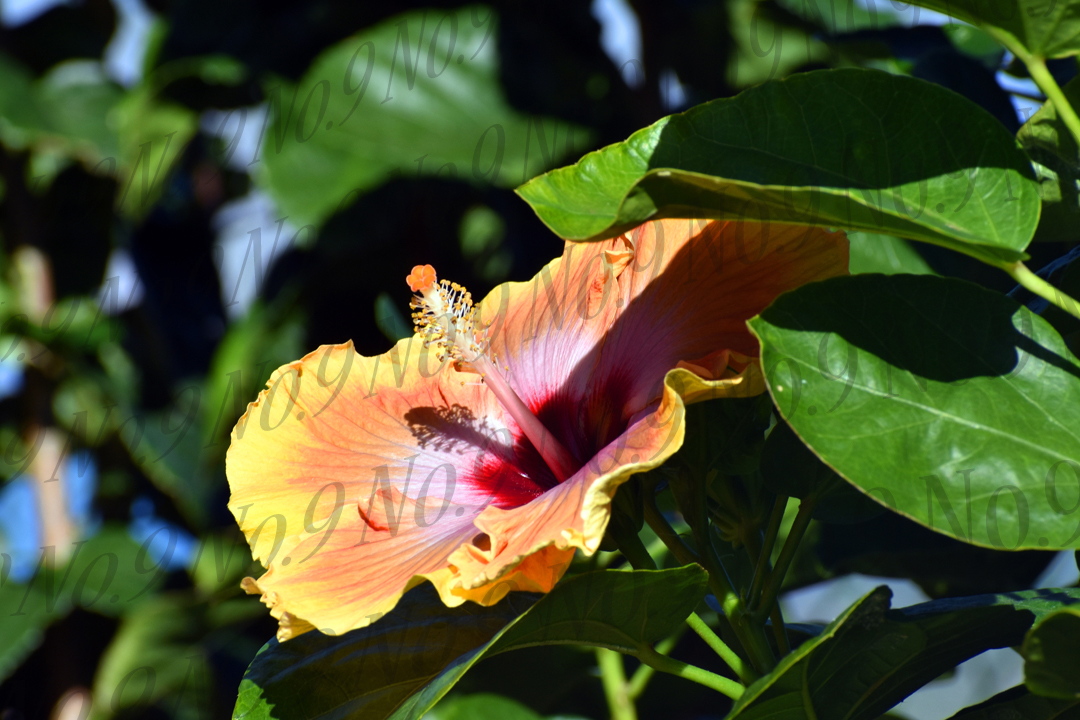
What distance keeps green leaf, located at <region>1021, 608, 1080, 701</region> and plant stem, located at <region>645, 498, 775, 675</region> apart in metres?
0.18

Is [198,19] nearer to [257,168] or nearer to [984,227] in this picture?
[257,168]

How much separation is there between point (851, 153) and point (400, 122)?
1.60 metres

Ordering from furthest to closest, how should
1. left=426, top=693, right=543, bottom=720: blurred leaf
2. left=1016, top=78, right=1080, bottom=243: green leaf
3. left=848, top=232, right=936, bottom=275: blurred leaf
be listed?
1. left=426, top=693, right=543, bottom=720: blurred leaf
2. left=848, top=232, right=936, bottom=275: blurred leaf
3. left=1016, top=78, right=1080, bottom=243: green leaf

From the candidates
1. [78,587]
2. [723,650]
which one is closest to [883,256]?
[723,650]

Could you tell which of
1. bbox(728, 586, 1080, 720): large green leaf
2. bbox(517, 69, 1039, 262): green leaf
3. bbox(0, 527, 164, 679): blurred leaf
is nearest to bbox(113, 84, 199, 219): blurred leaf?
bbox(0, 527, 164, 679): blurred leaf

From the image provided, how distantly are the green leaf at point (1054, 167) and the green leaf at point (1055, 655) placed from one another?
1.10 ft

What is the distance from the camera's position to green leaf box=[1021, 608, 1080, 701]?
0.46 m

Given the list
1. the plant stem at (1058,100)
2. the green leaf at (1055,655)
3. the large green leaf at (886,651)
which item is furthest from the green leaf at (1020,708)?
the plant stem at (1058,100)

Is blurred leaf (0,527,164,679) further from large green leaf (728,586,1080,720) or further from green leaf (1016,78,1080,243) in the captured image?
green leaf (1016,78,1080,243)

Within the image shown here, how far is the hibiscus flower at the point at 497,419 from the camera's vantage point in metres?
0.55

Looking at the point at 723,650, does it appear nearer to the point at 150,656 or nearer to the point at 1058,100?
the point at 1058,100

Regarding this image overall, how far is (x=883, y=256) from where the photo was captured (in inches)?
36.4

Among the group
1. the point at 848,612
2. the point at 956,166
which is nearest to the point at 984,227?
the point at 956,166

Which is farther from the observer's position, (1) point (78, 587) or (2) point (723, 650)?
(1) point (78, 587)
